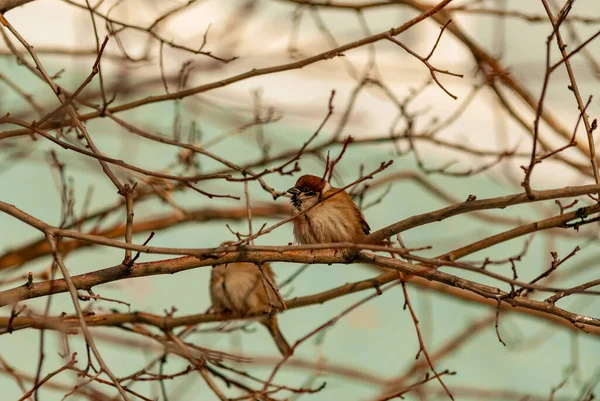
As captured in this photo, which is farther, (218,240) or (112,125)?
(218,240)

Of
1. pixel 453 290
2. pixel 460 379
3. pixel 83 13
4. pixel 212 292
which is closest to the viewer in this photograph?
pixel 453 290

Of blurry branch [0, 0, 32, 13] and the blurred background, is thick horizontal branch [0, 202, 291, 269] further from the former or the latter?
blurry branch [0, 0, 32, 13]

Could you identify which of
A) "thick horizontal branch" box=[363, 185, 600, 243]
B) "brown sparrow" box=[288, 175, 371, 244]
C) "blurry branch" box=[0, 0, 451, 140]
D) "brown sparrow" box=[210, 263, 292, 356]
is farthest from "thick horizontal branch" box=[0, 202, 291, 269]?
"thick horizontal branch" box=[363, 185, 600, 243]

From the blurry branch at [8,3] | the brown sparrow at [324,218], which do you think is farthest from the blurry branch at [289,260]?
the brown sparrow at [324,218]

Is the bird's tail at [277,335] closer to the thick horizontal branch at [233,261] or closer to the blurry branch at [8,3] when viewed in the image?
the thick horizontal branch at [233,261]

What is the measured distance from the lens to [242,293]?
5.04m

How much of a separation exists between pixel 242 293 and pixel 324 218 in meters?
1.19

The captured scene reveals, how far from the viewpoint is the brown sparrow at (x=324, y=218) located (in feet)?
13.3

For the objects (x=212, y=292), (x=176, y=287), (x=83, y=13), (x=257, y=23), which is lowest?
(x=212, y=292)

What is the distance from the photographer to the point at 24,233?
6.20 meters

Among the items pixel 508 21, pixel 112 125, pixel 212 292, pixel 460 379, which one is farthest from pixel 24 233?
pixel 508 21

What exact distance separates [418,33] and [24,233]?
3.68 metres

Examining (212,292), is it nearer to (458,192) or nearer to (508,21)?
(458,192)

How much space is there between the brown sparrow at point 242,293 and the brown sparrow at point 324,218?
81 centimetres
